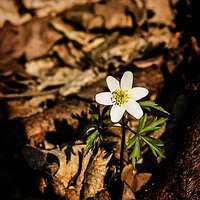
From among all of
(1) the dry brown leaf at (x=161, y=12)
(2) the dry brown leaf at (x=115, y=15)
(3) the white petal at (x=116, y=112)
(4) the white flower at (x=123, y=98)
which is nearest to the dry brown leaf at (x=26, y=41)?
(2) the dry brown leaf at (x=115, y=15)

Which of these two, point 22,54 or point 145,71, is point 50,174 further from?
point 22,54

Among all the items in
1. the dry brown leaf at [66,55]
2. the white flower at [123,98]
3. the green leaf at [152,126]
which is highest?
the dry brown leaf at [66,55]

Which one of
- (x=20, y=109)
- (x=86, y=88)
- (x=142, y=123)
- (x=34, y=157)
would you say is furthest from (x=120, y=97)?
(x=20, y=109)

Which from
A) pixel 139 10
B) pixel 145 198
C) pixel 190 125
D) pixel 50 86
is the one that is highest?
pixel 139 10

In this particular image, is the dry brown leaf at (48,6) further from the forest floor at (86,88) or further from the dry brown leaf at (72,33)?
the dry brown leaf at (72,33)

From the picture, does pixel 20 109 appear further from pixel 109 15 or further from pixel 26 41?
pixel 109 15

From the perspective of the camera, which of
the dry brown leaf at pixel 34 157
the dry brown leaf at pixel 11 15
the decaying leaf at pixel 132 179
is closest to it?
the decaying leaf at pixel 132 179

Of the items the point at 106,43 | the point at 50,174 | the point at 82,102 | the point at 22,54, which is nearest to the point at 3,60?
the point at 22,54

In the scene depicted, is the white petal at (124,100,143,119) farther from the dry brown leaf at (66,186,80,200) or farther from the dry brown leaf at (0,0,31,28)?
the dry brown leaf at (0,0,31,28)

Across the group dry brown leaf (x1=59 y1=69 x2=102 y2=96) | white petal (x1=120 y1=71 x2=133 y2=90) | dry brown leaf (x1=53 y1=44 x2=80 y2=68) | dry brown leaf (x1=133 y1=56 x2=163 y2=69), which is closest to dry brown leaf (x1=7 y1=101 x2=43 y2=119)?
dry brown leaf (x1=59 y1=69 x2=102 y2=96)
